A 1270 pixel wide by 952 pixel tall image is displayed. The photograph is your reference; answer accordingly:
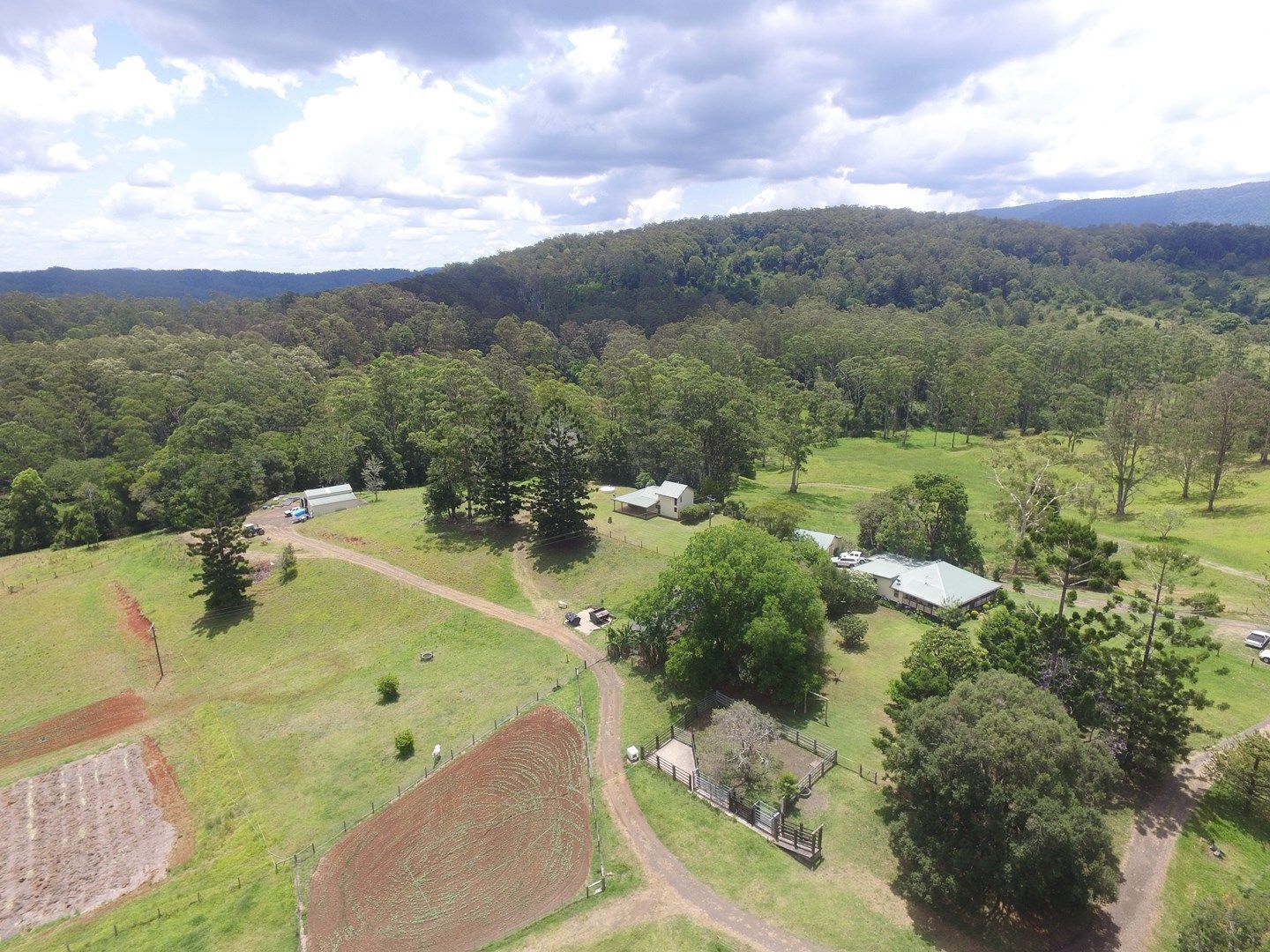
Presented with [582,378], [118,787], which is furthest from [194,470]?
[582,378]

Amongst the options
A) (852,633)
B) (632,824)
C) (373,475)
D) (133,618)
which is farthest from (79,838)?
(373,475)

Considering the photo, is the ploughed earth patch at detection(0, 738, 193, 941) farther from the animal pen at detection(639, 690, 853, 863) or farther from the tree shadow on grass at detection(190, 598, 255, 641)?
the animal pen at detection(639, 690, 853, 863)

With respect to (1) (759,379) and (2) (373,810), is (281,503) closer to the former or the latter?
(2) (373,810)

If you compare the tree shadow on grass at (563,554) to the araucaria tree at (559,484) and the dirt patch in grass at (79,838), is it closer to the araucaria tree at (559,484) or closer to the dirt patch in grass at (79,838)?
the araucaria tree at (559,484)

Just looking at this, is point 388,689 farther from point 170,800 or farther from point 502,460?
point 502,460

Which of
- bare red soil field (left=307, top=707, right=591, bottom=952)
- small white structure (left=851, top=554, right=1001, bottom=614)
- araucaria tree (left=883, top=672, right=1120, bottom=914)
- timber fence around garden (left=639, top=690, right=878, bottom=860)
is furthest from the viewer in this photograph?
small white structure (left=851, top=554, right=1001, bottom=614)

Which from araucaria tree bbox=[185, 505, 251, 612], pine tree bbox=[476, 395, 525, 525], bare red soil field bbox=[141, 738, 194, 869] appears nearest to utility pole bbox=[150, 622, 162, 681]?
araucaria tree bbox=[185, 505, 251, 612]

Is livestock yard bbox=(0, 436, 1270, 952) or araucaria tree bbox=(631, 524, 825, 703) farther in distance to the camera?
araucaria tree bbox=(631, 524, 825, 703)
